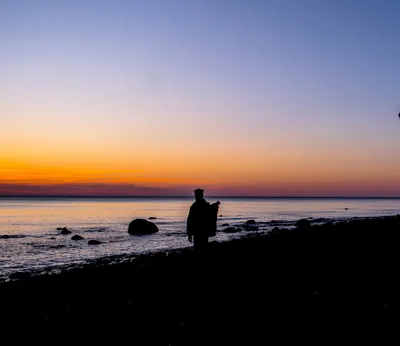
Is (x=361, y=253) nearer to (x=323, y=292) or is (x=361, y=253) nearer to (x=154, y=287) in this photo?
(x=323, y=292)

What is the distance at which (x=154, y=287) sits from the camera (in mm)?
11289

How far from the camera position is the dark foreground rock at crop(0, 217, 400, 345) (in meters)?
7.07

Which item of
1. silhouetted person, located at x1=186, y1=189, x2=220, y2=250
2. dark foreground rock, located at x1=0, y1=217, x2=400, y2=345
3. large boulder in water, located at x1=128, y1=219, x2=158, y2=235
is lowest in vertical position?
large boulder in water, located at x1=128, y1=219, x2=158, y2=235

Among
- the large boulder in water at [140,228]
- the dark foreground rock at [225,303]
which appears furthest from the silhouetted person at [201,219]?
the large boulder in water at [140,228]

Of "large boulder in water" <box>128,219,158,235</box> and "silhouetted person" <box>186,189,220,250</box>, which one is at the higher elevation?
"silhouetted person" <box>186,189,220,250</box>

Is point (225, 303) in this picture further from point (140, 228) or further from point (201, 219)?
point (140, 228)

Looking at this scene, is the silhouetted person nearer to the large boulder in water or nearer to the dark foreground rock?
the dark foreground rock

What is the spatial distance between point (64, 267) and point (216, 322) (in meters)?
15.6

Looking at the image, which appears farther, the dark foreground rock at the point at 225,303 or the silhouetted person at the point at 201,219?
the silhouetted person at the point at 201,219

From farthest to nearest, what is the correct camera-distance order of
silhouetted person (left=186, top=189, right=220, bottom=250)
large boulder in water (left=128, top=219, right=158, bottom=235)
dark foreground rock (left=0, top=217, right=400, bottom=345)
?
large boulder in water (left=128, top=219, right=158, bottom=235)
silhouetted person (left=186, top=189, right=220, bottom=250)
dark foreground rock (left=0, top=217, right=400, bottom=345)

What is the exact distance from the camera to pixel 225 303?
351 inches

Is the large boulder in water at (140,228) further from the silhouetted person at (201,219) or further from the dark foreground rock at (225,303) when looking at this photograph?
the silhouetted person at (201,219)

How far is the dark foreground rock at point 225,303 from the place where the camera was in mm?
7066

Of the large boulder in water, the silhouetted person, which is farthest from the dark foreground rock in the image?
the large boulder in water
